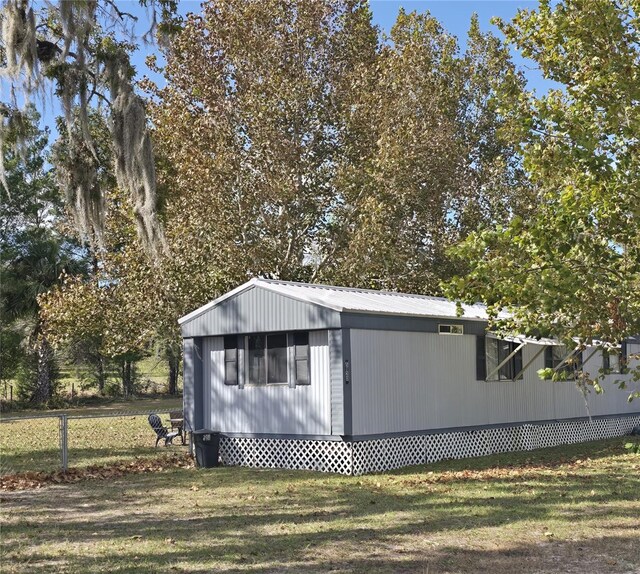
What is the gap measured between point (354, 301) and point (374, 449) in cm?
285

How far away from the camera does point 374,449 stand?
54.9 feet

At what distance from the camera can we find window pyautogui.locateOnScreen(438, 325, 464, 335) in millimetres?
→ 18422

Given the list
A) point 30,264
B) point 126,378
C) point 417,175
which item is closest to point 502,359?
point 417,175

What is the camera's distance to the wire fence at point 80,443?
58.4 ft

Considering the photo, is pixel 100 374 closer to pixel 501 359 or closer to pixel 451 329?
pixel 501 359

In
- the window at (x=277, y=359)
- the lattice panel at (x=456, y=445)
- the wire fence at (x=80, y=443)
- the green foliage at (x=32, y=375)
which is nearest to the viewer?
the window at (x=277, y=359)

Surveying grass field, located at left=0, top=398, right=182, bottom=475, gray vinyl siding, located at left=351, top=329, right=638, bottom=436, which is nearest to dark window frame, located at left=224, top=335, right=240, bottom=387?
grass field, located at left=0, top=398, right=182, bottom=475

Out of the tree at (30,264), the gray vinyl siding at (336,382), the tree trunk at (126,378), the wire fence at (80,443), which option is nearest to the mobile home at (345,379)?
the gray vinyl siding at (336,382)

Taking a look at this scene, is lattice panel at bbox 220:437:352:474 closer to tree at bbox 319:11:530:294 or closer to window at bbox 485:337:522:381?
window at bbox 485:337:522:381

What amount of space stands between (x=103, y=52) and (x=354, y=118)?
14544mm

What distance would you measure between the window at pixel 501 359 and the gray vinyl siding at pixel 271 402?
4559 mm

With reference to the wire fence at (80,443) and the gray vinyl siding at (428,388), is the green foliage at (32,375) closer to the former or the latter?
the wire fence at (80,443)

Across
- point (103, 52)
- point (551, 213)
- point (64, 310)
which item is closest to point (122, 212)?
point (64, 310)

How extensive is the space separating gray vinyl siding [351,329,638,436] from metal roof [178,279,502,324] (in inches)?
18.1
